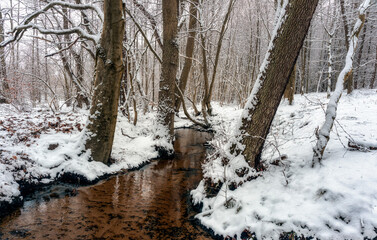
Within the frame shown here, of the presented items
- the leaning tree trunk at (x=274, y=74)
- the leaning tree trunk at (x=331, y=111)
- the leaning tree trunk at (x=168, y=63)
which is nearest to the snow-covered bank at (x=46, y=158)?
the leaning tree trunk at (x=168, y=63)

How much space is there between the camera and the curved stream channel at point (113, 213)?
2.91m

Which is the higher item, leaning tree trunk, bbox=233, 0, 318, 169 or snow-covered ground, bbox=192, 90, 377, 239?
leaning tree trunk, bbox=233, 0, 318, 169

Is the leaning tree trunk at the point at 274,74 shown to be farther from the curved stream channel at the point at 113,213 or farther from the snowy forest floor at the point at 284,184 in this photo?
the curved stream channel at the point at 113,213

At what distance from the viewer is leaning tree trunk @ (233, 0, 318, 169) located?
3.09 meters

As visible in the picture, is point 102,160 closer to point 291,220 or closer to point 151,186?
point 151,186

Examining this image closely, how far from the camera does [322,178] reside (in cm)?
289

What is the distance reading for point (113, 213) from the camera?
3.42 meters

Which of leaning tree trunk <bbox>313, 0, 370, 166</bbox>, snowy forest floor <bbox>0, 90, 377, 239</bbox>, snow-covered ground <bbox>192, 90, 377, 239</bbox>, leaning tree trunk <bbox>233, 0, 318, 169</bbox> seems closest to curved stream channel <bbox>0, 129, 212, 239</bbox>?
snowy forest floor <bbox>0, 90, 377, 239</bbox>

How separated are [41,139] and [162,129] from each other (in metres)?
3.42

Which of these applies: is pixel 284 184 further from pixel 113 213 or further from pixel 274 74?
pixel 113 213

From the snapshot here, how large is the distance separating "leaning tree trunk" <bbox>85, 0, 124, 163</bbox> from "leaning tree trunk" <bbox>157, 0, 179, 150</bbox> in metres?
2.25

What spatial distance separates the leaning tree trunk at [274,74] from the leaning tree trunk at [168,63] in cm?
359

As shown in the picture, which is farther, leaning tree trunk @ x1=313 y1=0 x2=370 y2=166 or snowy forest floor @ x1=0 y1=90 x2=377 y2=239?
leaning tree trunk @ x1=313 y1=0 x2=370 y2=166

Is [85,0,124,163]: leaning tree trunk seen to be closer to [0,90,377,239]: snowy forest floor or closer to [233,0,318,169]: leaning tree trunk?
[0,90,377,239]: snowy forest floor
